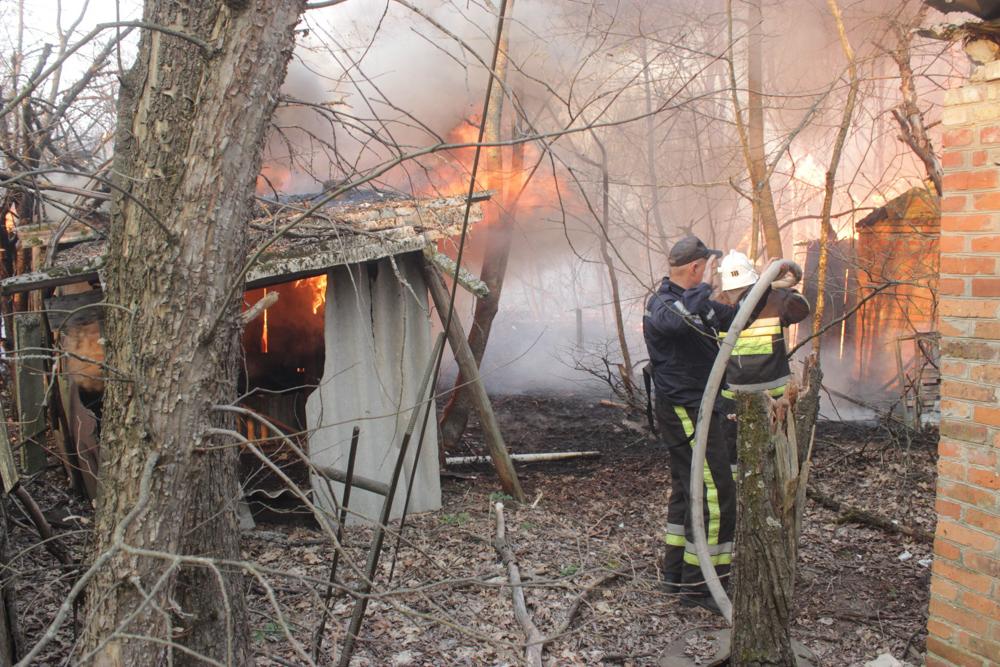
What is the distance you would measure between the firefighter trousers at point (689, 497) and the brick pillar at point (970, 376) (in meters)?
1.44

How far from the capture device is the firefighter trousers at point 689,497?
4.99 metres

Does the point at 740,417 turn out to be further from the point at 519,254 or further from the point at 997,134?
the point at 519,254

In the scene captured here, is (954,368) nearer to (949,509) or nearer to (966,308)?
(966,308)

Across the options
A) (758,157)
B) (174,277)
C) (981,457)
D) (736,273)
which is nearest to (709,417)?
(981,457)

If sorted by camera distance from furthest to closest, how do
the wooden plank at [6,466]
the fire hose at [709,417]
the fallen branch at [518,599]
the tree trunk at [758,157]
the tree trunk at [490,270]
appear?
the tree trunk at [490,270]
the tree trunk at [758,157]
the fallen branch at [518,599]
the wooden plank at [6,466]
the fire hose at [709,417]

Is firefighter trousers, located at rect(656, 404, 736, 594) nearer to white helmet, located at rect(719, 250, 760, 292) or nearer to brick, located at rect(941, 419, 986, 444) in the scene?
white helmet, located at rect(719, 250, 760, 292)

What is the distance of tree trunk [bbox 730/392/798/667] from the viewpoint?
349cm

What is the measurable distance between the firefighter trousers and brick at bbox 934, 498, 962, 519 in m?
1.42

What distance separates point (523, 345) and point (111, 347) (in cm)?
1986

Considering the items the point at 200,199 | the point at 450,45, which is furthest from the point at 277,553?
the point at 450,45

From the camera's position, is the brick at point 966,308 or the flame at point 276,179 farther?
the flame at point 276,179

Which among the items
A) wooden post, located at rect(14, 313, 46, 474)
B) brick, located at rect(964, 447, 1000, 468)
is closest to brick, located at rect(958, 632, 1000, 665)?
brick, located at rect(964, 447, 1000, 468)

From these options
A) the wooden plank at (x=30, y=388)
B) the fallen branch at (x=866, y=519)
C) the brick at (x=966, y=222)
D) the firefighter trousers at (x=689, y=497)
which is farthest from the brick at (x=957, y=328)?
the wooden plank at (x=30, y=388)

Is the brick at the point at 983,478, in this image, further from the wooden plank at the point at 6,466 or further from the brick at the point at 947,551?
the wooden plank at the point at 6,466
